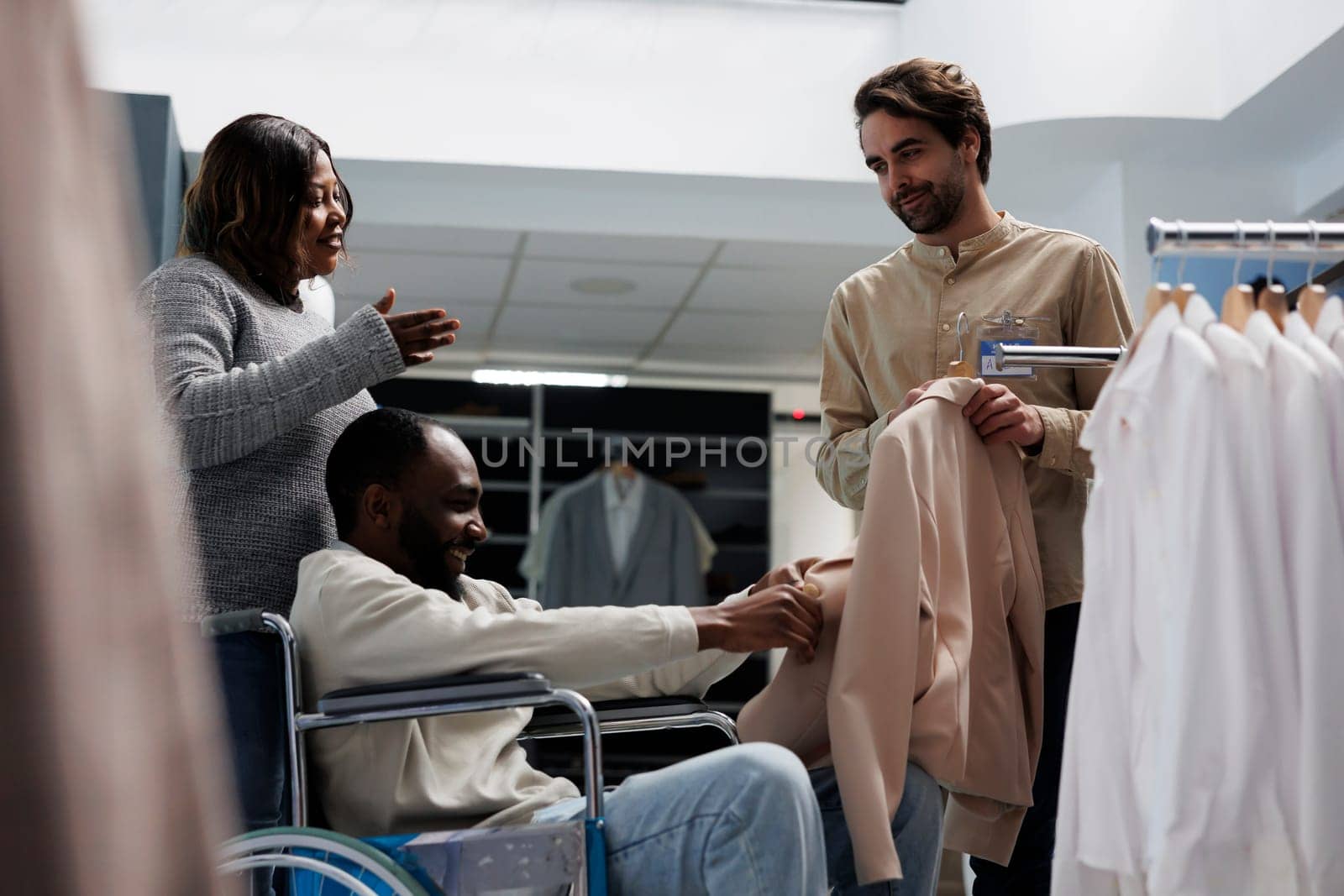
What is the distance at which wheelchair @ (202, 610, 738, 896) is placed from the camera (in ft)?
4.72

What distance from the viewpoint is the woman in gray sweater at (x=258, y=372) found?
1666 mm

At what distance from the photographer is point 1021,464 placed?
187cm

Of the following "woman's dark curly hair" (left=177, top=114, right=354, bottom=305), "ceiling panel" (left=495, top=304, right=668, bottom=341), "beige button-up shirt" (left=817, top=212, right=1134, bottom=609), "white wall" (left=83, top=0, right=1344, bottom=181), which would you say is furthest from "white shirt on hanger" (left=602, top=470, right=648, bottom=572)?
"woman's dark curly hair" (left=177, top=114, right=354, bottom=305)

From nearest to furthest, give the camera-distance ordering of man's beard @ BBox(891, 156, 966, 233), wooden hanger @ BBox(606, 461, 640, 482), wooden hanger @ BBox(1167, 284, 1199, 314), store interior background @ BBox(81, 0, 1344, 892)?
wooden hanger @ BBox(1167, 284, 1199, 314), man's beard @ BBox(891, 156, 966, 233), store interior background @ BBox(81, 0, 1344, 892), wooden hanger @ BBox(606, 461, 640, 482)

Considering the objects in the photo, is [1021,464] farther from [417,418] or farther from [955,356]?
[417,418]

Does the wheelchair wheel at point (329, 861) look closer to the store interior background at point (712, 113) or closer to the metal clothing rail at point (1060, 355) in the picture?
the metal clothing rail at point (1060, 355)

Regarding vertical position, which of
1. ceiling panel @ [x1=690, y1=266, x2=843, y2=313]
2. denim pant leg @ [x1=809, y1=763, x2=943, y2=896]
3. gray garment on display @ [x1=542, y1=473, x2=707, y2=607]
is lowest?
gray garment on display @ [x1=542, y1=473, x2=707, y2=607]

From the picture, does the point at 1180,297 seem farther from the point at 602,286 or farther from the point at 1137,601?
the point at 602,286

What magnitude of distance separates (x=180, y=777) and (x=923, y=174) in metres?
1.97

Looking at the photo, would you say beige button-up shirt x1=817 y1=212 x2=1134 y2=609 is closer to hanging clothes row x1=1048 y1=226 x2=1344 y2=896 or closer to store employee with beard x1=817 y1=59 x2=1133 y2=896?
store employee with beard x1=817 y1=59 x2=1133 y2=896

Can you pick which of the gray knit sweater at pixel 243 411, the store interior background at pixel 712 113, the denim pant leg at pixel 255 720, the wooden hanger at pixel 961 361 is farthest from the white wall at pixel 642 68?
the denim pant leg at pixel 255 720

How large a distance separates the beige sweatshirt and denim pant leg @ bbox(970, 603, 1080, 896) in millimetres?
551

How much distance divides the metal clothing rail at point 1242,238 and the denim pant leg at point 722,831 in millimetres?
656

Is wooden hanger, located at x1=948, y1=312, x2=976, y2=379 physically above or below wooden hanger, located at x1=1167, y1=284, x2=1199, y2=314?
below
